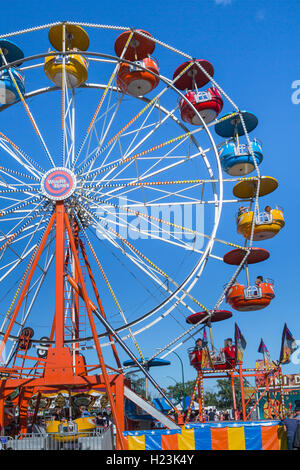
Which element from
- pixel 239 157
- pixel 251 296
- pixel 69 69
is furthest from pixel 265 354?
pixel 69 69

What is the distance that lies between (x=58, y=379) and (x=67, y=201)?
5.67 metres

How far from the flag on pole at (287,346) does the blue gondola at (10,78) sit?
15587 millimetres

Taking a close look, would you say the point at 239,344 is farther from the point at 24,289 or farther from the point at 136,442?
the point at 24,289

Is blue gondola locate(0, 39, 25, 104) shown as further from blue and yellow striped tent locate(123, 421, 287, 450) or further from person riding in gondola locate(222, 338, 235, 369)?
person riding in gondola locate(222, 338, 235, 369)

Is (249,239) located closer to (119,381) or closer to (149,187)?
(149,187)

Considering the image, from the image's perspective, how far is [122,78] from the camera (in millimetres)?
16969

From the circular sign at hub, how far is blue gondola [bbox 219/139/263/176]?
5977 millimetres

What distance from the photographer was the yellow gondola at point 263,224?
1644 cm

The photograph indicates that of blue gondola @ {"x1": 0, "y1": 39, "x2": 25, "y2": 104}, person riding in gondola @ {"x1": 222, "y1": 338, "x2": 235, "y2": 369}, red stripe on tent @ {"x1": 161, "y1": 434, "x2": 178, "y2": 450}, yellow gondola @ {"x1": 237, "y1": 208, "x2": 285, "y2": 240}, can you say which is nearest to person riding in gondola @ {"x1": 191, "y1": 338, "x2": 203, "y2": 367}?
person riding in gondola @ {"x1": 222, "y1": 338, "x2": 235, "y2": 369}

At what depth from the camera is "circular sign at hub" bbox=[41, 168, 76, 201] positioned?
14.7m

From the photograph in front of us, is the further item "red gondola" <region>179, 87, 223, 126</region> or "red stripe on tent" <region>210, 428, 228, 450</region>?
"red gondola" <region>179, 87, 223, 126</region>

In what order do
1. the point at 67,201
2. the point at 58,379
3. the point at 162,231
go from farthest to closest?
the point at 162,231 → the point at 67,201 → the point at 58,379

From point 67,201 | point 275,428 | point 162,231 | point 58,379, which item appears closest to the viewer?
point 275,428

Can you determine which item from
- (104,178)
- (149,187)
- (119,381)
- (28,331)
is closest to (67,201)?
(104,178)
